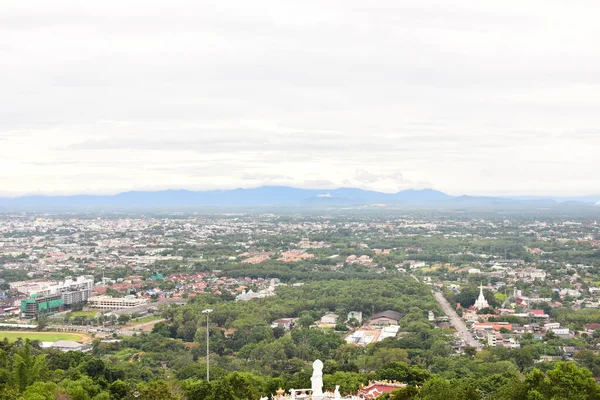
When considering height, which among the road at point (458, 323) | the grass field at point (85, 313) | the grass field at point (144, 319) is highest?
the road at point (458, 323)

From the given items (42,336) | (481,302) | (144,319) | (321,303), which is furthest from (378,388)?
(481,302)

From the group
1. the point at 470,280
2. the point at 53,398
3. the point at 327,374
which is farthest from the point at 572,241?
the point at 53,398

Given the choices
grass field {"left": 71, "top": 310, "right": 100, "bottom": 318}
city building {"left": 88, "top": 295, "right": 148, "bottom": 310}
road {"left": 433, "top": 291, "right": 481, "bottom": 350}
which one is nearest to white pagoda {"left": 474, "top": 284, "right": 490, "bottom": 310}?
road {"left": 433, "top": 291, "right": 481, "bottom": 350}

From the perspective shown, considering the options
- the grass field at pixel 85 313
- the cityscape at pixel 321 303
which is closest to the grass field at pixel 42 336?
the cityscape at pixel 321 303

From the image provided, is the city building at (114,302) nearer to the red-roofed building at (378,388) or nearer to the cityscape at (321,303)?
the cityscape at (321,303)

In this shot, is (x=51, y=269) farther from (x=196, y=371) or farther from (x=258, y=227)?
(x=258, y=227)

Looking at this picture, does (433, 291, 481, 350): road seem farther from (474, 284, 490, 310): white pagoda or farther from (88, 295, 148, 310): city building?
(88, 295, 148, 310): city building
